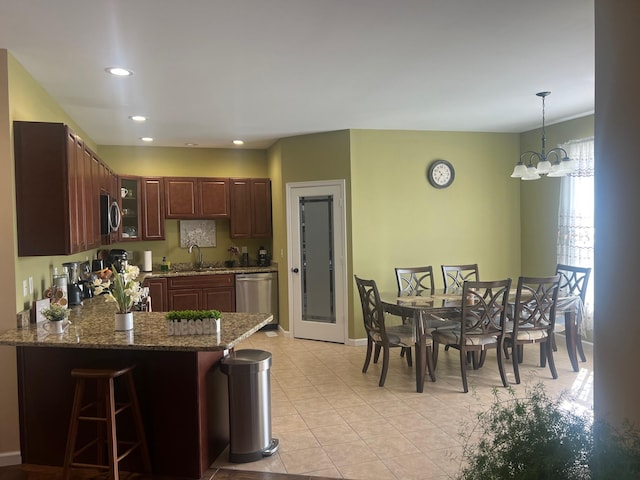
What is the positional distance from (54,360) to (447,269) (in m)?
4.21

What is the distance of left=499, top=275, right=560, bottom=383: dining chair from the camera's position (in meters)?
4.47

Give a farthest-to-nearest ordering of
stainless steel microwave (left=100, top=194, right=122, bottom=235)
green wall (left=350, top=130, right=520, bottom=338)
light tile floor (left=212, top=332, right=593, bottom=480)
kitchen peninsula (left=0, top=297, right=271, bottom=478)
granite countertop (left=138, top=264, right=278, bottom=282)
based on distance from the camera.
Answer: granite countertop (left=138, top=264, right=278, bottom=282) → green wall (left=350, top=130, right=520, bottom=338) → stainless steel microwave (left=100, top=194, right=122, bottom=235) → light tile floor (left=212, top=332, right=593, bottom=480) → kitchen peninsula (left=0, top=297, right=271, bottom=478)

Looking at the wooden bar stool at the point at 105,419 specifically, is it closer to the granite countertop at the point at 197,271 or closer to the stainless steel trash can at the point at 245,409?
the stainless steel trash can at the point at 245,409

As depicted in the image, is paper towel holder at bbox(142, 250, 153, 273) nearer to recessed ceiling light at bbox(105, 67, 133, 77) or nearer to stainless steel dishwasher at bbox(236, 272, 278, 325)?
stainless steel dishwasher at bbox(236, 272, 278, 325)

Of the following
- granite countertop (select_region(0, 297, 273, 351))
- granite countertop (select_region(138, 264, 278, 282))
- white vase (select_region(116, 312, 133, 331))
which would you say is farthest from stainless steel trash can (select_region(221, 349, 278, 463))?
granite countertop (select_region(138, 264, 278, 282))

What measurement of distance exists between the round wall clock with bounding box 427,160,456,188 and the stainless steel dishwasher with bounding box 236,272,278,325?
102 inches

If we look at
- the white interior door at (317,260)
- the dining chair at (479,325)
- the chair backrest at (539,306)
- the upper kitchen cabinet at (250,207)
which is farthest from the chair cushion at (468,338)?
the upper kitchen cabinet at (250,207)

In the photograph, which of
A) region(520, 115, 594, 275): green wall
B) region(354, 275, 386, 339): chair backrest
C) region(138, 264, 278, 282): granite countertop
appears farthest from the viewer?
region(138, 264, 278, 282): granite countertop

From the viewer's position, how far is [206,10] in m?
2.67

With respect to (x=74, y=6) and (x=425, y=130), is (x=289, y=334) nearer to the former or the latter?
(x=425, y=130)

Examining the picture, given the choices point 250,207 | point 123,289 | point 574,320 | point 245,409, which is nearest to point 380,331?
point 245,409

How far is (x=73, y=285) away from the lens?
4.46 m

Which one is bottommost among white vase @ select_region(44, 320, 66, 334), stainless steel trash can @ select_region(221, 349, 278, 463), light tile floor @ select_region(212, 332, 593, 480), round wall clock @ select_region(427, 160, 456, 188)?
light tile floor @ select_region(212, 332, 593, 480)

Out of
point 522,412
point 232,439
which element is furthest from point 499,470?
point 232,439
